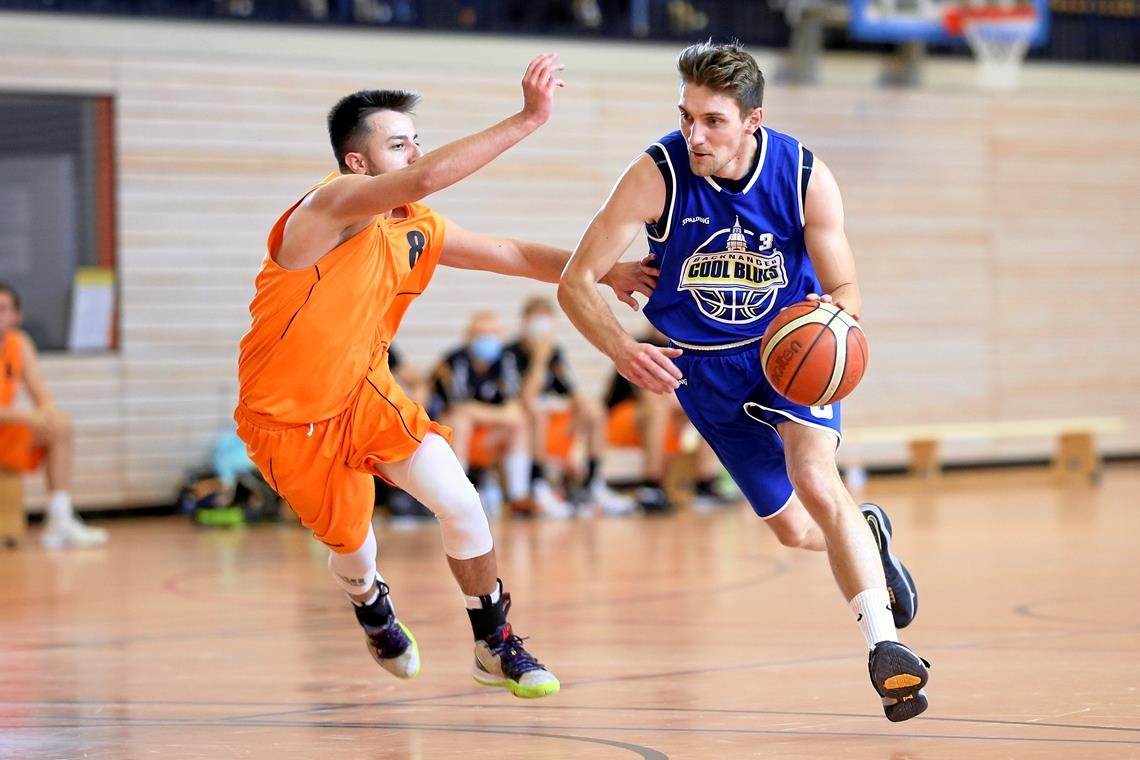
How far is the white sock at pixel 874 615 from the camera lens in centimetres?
395

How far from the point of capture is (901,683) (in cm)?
379

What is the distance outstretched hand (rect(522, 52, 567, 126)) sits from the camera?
393 centimetres

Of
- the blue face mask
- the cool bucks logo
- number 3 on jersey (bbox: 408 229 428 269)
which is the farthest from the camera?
the blue face mask

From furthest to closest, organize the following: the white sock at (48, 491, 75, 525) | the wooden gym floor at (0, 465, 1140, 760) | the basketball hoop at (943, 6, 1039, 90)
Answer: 1. the basketball hoop at (943, 6, 1039, 90)
2. the white sock at (48, 491, 75, 525)
3. the wooden gym floor at (0, 465, 1140, 760)

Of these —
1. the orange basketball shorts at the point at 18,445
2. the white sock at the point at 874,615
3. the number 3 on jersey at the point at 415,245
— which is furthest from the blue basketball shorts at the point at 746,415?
the orange basketball shorts at the point at 18,445

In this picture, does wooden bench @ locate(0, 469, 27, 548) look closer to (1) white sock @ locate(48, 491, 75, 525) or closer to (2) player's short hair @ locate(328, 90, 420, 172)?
(1) white sock @ locate(48, 491, 75, 525)

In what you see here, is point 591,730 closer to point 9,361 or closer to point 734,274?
point 734,274

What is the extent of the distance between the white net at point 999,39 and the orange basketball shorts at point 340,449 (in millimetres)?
11020

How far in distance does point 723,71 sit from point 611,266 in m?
0.63

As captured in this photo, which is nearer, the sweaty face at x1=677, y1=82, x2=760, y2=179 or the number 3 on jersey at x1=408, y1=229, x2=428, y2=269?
the sweaty face at x1=677, y1=82, x2=760, y2=179

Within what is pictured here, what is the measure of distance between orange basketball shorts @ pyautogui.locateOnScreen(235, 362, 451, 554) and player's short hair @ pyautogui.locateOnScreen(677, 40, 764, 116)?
1.26m

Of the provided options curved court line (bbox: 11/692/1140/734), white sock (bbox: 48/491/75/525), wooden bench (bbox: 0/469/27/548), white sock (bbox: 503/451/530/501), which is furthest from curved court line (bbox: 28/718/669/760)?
white sock (bbox: 503/451/530/501)

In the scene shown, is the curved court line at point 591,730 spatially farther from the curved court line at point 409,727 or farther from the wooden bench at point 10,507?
the wooden bench at point 10,507

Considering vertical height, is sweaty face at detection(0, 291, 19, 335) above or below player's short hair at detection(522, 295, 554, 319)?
above
